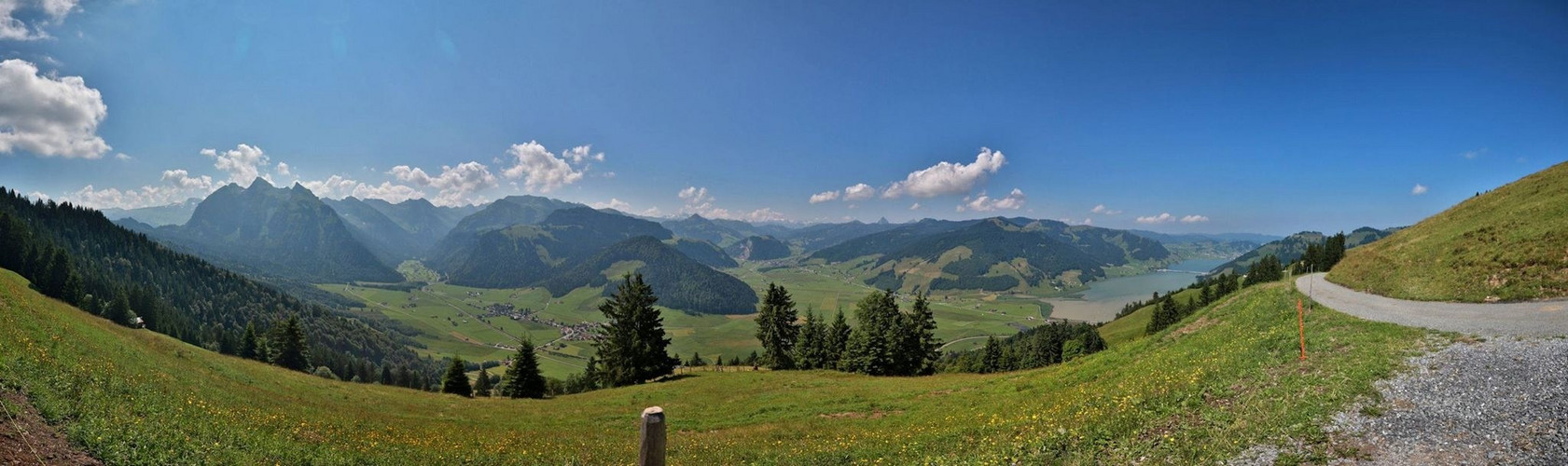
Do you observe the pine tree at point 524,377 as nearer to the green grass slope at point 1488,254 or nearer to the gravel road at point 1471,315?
the gravel road at point 1471,315

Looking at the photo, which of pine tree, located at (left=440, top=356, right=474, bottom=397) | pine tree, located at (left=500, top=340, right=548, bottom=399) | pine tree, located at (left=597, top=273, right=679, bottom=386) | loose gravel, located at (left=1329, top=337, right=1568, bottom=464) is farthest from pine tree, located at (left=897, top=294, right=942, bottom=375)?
pine tree, located at (left=440, top=356, right=474, bottom=397)

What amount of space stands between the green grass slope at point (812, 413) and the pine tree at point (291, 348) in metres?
40.3

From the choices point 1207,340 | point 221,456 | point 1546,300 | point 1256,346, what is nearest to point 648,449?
point 221,456

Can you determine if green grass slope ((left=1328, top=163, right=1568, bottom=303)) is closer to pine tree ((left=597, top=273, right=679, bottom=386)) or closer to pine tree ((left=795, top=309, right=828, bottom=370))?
pine tree ((left=795, top=309, right=828, bottom=370))

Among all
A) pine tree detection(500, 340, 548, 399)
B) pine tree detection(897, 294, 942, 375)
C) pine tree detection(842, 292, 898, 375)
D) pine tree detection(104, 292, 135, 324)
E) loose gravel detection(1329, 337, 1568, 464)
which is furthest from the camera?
pine tree detection(104, 292, 135, 324)

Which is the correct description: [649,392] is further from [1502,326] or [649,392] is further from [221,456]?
[1502,326]

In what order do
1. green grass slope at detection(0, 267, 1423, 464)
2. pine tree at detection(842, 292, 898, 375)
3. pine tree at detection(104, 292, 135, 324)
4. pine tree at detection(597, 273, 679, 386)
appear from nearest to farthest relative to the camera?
1. green grass slope at detection(0, 267, 1423, 464)
2. pine tree at detection(842, 292, 898, 375)
3. pine tree at detection(597, 273, 679, 386)
4. pine tree at detection(104, 292, 135, 324)

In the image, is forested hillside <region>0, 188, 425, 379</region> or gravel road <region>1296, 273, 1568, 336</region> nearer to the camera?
gravel road <region>1296, 273, 1568, 336</region>

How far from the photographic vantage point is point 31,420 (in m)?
10.0

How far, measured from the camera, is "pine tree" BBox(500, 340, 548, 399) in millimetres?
50875

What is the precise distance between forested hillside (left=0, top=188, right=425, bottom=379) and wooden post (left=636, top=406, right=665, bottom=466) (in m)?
101

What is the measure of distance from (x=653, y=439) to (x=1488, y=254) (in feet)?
147

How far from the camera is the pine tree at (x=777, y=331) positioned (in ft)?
209

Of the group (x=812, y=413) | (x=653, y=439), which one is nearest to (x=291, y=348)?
(x=812, y=413)
